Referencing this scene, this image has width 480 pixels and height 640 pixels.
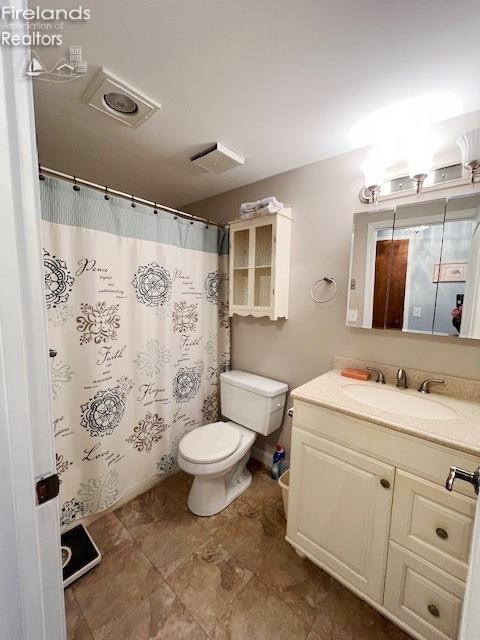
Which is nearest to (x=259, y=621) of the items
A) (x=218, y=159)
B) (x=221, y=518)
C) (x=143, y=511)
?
(x=221, y=518)

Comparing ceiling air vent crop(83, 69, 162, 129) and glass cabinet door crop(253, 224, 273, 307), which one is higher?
ceiling air vent crop(83, 69, 162, 129)

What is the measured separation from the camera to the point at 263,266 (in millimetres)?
1785

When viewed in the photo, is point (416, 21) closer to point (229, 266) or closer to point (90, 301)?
point (229, 266)

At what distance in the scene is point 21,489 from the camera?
19.9 inches

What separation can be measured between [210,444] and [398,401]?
1072mm

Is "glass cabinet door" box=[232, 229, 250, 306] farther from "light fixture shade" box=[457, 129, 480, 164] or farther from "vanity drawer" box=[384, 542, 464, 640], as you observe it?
"vanity drawer" box=[384, 542, 464, 640]

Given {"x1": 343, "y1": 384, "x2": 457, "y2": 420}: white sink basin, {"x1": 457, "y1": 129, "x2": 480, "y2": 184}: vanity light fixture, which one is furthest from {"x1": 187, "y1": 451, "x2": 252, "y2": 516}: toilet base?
{"x1": 457, "y1": 129, "x2": 480, "y2": 184}: vanity light fixture

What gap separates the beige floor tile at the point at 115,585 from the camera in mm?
1079

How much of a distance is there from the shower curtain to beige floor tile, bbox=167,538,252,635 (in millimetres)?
612

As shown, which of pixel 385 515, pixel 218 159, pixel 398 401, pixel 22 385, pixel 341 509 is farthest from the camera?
pixel 218 159

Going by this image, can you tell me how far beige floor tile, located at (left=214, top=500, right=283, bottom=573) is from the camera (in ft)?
4.32

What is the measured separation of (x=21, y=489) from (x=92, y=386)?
100 cm

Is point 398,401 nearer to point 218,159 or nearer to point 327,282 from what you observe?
point 327,282

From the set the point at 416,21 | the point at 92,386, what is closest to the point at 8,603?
the point at 92,386
